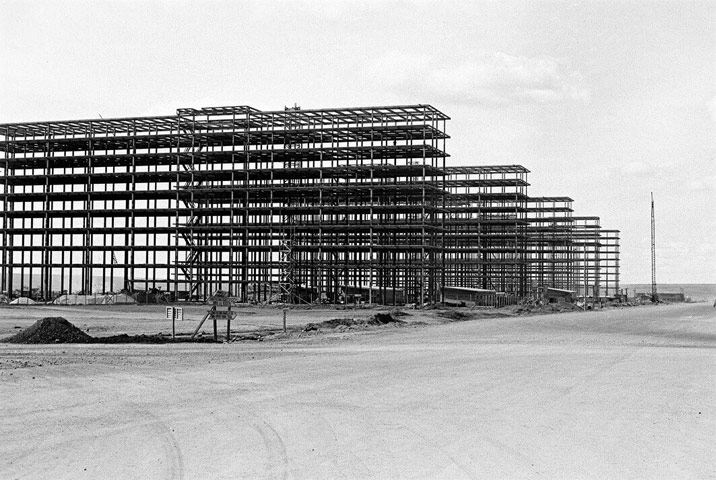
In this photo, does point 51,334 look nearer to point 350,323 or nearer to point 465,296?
point 350,323

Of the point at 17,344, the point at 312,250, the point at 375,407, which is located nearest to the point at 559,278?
the point at 312,250

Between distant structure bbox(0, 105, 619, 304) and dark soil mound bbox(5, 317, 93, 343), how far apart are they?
33.2m

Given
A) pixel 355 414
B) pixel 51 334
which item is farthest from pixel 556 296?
pixel 355 414

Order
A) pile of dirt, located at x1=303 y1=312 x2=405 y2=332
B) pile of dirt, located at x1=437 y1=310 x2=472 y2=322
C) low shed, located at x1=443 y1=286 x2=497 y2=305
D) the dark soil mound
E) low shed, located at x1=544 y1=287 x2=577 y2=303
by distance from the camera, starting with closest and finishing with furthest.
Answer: the dark soil mound < pile of dirt, located at x1=303 y1=312 x2=405 y2=332 < pile of dirt, located at x1=437 y1=310 x2=472 y2=322 < low shed, located at x1=443 y1=286 x2=497 y2=305 < low shed, located at x1=544 y1=287 x2=577 y2=303

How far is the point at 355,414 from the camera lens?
41.8 ft

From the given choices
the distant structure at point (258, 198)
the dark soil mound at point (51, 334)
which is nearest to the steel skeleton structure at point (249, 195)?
the distant structure at point (258, 198)

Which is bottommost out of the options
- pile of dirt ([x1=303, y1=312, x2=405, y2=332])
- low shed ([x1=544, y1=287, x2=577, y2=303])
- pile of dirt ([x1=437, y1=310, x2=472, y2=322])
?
low shed ([x1=544, y1=287, x2=577, y2=303])

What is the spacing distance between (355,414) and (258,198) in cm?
5674

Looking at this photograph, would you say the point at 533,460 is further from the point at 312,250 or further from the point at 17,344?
the point at 312,250

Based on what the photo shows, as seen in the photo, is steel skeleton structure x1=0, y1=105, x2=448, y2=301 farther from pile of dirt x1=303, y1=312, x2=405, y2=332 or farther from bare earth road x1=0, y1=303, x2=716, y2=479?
bare earth road x1=0, y1=303, x2=716, y2=479

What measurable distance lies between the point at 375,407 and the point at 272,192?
52.7 meters

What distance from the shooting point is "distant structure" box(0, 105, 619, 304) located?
62.6 m

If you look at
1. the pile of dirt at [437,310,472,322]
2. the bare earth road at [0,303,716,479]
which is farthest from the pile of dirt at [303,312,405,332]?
the bare earth road at [0,303,716,479]

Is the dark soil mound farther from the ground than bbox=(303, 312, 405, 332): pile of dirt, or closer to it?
farther from the ground
